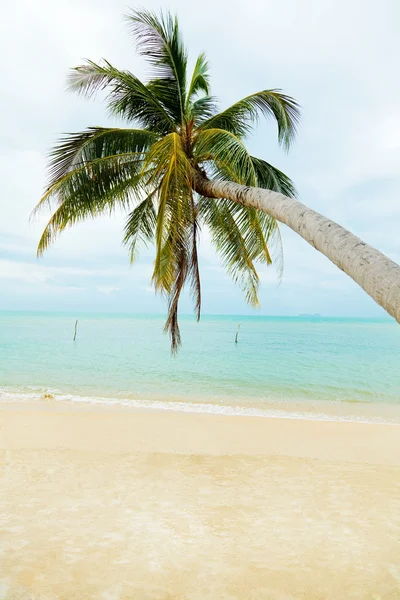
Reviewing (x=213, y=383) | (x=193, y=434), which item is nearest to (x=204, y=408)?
(x=193, y=434)

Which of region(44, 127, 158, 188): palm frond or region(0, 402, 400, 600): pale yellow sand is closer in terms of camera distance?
region(0, 402, 400, 600): pale yellow sand

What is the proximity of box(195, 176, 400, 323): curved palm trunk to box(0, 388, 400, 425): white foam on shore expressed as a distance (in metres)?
7.17

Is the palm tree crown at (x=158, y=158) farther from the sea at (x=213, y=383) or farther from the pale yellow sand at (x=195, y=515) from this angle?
the sea at (x=213, y=383)

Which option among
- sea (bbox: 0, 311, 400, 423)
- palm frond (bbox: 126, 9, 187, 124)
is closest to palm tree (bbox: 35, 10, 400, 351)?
palm frond (bbox: 126, 9, 187, 124)

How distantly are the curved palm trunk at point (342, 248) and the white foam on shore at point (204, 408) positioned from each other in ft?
23.5

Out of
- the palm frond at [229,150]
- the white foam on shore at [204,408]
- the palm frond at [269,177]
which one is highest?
the palm frond at [269,177]

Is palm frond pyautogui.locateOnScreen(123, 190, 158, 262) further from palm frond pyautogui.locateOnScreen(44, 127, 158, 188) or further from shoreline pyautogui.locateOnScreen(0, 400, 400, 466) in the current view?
shoreline pyautogui.locateOnScreen(0, 400, 400, 466)

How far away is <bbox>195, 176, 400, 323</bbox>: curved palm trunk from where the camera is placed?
8.09ft

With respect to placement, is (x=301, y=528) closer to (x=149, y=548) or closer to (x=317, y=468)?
(x=149, y=548)

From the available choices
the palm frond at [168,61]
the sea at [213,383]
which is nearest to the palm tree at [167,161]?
the palm frond at [168,61]

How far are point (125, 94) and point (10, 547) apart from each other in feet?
21.7

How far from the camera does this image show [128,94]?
23.4 feet

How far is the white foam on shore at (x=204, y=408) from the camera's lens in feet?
35.7

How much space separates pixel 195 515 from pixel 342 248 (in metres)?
3.24
